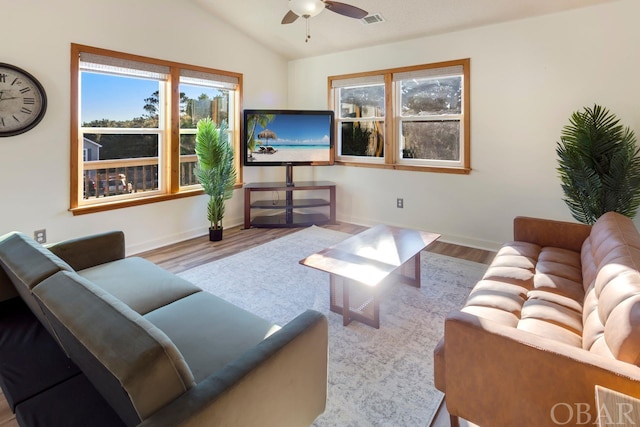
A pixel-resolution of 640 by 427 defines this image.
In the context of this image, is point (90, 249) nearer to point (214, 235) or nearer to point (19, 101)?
point (19, 101)

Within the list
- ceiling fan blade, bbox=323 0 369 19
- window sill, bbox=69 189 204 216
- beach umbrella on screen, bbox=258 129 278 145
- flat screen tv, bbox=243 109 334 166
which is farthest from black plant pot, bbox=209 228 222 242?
ceiling fan blade, bbox=323 0 369 19

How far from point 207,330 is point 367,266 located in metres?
1.23

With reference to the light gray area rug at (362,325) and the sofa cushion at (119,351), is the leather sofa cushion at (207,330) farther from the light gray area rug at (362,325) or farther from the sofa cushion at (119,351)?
the light gray area rug at (362,325)

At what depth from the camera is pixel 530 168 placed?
3.90 metres

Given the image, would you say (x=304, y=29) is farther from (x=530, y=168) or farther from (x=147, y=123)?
(x=530, y=168)

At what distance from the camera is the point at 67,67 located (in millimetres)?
3424

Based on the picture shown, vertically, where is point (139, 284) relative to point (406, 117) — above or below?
below

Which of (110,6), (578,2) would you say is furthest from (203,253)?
(578,2)

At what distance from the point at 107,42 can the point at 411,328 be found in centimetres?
393

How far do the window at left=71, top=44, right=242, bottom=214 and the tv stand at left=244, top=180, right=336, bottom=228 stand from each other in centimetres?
80

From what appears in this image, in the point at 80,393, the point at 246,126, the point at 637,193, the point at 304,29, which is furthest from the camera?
the point at 246,126

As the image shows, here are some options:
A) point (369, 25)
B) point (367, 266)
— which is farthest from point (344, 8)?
point (367, 266)

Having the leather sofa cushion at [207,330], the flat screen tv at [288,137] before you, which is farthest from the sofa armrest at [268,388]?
the flat screen tv at [288,137]

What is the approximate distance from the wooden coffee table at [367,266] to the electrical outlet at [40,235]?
8.50ft
